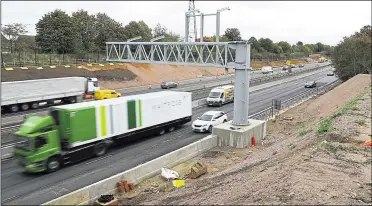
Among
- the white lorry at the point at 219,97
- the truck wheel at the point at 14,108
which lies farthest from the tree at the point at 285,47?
the truck wheel at the point at 14,108

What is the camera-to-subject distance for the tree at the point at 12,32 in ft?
196

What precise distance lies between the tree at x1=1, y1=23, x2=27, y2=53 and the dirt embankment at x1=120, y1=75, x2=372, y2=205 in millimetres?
51107

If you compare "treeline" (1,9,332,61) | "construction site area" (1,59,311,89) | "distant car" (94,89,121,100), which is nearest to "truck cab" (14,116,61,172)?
"distant car" (94,89,121,100)

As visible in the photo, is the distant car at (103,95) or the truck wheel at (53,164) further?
the distant car at (103,95)

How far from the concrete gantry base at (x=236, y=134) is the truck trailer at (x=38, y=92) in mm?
21668

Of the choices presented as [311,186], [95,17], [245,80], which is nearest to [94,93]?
[245,80]

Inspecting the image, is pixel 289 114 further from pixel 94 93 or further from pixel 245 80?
pixel 94 93

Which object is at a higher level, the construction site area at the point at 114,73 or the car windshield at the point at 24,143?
the construction site area at the point at 114,73

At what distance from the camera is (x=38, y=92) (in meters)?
37.0

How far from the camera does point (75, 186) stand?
16453 millimetres

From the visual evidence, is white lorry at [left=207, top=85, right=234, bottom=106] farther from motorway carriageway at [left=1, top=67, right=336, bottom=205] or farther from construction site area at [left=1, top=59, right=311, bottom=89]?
construction site area at [left=1, top=59, right=311, bottom=89]

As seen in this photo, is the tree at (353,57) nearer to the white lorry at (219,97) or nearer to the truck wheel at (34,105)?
the white lorry at (219,97)

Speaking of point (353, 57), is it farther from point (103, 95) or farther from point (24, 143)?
point (24, 143)

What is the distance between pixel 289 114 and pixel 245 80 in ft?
44.0
